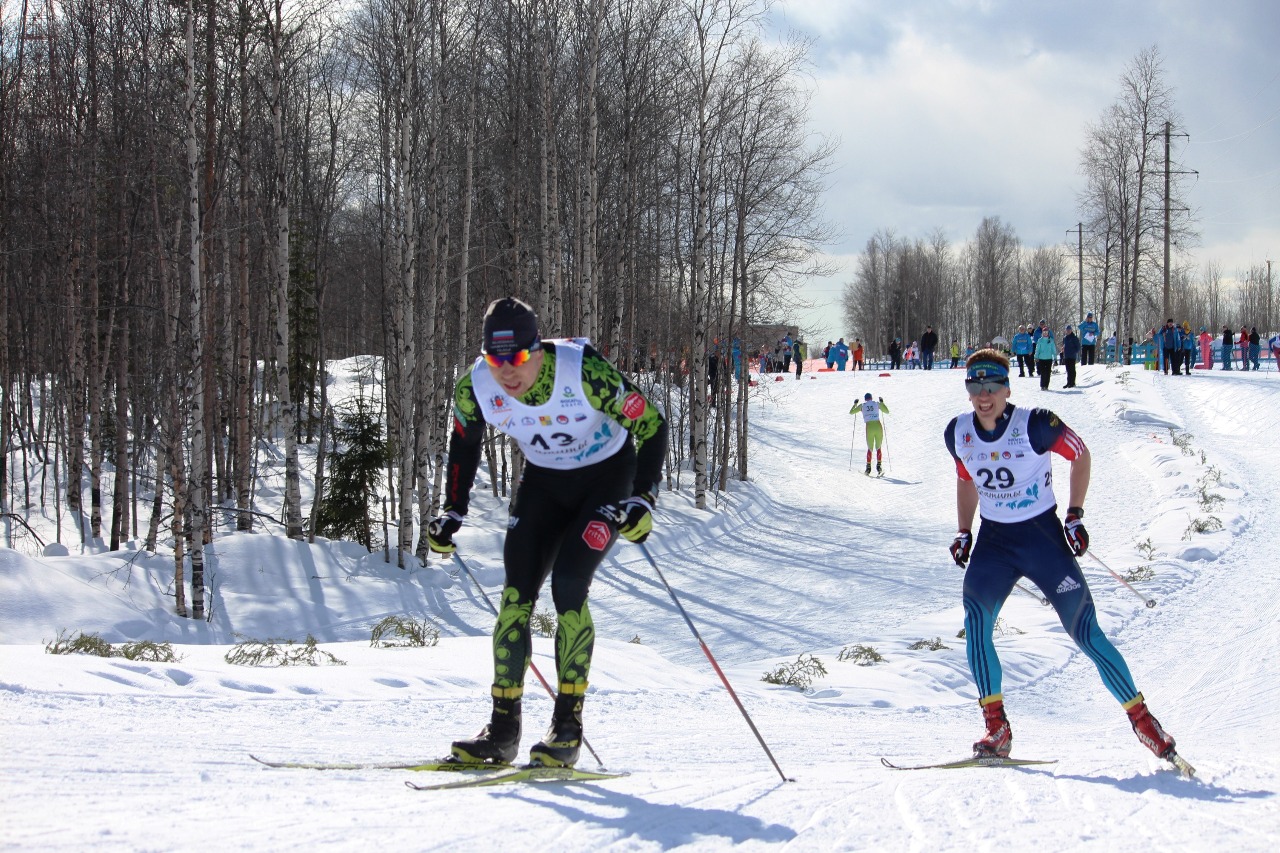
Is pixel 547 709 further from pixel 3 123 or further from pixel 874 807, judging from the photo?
pixel 3 123

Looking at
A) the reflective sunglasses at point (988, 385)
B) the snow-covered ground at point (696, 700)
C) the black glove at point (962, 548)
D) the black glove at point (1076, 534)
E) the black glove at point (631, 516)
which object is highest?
the reflective sunglasses at point (988, 385)

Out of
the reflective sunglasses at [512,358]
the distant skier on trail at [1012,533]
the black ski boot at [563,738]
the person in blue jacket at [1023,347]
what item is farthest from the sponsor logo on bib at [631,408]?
the person in blue jacket at [1023,347]

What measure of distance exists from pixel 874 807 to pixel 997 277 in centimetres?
8438

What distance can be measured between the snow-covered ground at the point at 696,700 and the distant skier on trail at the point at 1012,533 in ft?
1.82

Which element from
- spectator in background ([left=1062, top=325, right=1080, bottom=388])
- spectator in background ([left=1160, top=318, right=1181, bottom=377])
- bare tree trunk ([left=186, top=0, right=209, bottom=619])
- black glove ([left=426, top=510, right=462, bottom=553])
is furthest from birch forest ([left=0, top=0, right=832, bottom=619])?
spectator in background ([left=1160, top=318, right=1181, bottom=377])

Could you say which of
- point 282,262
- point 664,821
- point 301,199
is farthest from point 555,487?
point 301,199

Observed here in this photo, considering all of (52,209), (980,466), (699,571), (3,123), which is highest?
(3,123)

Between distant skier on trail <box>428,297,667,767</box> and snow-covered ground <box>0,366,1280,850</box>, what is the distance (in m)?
0.43

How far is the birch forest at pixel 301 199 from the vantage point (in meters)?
13.5

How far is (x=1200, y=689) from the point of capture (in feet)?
25.2

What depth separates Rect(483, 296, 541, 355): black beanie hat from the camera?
372 cm

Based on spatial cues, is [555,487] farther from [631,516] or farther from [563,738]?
[563,738]

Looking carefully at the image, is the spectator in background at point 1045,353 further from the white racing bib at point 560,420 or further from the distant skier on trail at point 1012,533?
A: the white racing bib at point 560,420

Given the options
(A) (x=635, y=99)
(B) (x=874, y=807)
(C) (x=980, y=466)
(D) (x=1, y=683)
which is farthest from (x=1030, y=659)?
(A) (x=635, y=99)
